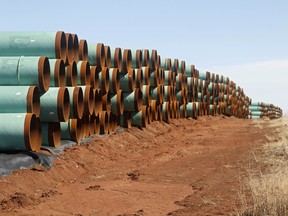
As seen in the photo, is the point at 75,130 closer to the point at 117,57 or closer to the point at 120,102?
the point at 120,102

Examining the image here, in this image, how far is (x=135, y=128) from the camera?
16.5 meters

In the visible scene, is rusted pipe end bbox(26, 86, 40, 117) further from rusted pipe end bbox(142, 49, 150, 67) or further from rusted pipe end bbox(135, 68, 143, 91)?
rusted pipe end bbox(142, 49, 150, 67)

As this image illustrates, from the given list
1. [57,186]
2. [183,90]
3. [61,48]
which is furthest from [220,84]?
[57,186]

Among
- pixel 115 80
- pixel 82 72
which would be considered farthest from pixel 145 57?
pixel 82 72

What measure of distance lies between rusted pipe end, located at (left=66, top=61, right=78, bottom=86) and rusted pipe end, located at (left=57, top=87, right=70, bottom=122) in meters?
1.11

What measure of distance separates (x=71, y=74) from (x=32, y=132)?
297 cm

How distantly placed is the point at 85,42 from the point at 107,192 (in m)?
6.48

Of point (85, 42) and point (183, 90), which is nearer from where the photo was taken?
point (85, 42)

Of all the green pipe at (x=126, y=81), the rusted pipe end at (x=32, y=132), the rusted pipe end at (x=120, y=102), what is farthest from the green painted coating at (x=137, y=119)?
the rusted pipe end at (x=32, y=132)

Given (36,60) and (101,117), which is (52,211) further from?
(101,117)

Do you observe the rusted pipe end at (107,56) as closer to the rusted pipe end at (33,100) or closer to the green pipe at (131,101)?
the green pipe at (131,101)

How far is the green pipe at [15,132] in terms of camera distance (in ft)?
26.0

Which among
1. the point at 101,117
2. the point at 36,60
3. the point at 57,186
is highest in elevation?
the point at 36,60

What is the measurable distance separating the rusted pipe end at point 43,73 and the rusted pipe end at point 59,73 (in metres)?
0.30
